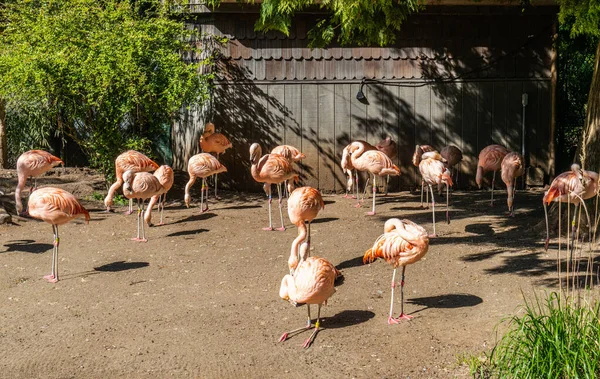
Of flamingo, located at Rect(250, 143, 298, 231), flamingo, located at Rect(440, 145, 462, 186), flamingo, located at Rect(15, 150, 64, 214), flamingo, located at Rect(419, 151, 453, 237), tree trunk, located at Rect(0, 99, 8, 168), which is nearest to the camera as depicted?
flamingo, located at Rect(419, 151, 453, 237)

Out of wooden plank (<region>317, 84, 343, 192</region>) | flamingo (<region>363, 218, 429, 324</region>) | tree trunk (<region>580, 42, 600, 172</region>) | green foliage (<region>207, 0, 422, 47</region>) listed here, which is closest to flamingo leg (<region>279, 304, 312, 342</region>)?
flamingo (<region>363, 218, 429, 324</region>)

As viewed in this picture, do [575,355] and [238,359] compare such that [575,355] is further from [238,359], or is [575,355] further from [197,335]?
[197,335]

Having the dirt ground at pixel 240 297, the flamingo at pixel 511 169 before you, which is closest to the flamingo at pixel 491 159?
the flamingo at pixel 511 169

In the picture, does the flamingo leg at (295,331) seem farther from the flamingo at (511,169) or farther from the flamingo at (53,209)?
the flamingo at (511,169)

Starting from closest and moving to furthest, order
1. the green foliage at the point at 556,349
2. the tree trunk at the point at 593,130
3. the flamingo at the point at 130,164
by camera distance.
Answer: the green foliage at the point at 556,349, the tree trunk at the point at 593,130, the flamingo at the point at 130,164

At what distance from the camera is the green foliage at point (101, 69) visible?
13.4 metres

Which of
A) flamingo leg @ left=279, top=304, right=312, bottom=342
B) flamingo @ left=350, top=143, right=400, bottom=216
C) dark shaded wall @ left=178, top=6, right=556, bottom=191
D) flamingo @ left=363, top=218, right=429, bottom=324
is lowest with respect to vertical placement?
flamingo leg @ left=279, top=304, right=312, bottom=342

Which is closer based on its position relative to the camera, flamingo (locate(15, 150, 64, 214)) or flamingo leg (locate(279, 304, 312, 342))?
flamingo leg (locate(279, 304, 312, 342))

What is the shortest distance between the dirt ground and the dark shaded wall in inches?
93.9

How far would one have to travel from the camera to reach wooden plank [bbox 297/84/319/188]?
15203 millimetres

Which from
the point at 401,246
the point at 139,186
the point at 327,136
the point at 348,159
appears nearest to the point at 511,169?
the point at 348,159

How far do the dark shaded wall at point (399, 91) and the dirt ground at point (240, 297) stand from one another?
7.83ft

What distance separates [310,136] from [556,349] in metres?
9.79

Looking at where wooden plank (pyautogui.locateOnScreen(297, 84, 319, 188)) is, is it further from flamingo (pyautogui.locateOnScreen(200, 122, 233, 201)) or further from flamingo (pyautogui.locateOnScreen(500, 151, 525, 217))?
Result: flamingo (pyautogui.locateOnScreen(500, 151, 525, 217))
